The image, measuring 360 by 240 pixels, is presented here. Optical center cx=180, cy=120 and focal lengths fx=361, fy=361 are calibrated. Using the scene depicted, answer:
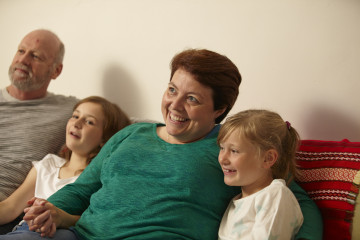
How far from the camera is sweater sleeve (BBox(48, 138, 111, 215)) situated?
1.41 metres

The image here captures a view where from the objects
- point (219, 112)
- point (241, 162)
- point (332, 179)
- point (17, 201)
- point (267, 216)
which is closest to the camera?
point (267, 216)

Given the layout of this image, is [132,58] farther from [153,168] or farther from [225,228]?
[225,228]

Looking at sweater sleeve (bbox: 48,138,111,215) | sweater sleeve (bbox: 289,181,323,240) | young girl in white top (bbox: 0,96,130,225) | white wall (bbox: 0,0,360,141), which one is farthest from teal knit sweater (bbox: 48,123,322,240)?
white wall (bbox: 0,0,360,141)

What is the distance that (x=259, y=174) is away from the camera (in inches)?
47.8

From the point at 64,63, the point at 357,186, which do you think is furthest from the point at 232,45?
the point at 64,63

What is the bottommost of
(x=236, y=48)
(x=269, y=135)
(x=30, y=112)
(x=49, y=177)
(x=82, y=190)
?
(x=49, y=177)

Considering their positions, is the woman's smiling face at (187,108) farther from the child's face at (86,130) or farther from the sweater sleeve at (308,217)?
the child's face at (86,130)

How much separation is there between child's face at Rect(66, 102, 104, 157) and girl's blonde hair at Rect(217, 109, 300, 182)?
74cm

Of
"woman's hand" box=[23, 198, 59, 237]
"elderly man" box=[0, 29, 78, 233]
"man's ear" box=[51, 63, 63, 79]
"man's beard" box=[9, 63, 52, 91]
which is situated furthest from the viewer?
"man's ear" box=[51, 63, 63, 79]

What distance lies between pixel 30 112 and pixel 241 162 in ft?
4.61

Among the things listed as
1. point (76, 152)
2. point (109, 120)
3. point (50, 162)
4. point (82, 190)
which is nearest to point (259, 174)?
point (82, 190)

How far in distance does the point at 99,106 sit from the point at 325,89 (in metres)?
1.08

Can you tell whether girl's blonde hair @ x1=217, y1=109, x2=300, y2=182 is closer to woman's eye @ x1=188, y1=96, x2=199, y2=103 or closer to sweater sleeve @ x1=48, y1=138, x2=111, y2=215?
woman's eye @ x1=188, y1=96, x2=199, y2=103

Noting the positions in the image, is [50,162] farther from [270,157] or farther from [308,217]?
[308,217]
